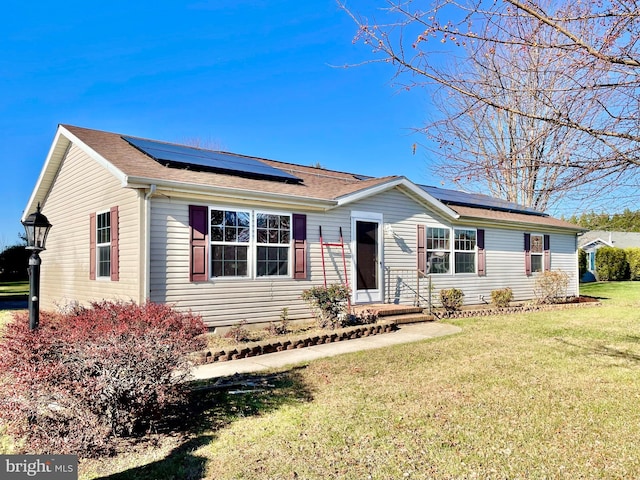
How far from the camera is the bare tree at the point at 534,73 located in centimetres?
327

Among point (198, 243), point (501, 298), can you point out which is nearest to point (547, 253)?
point (501, 298)

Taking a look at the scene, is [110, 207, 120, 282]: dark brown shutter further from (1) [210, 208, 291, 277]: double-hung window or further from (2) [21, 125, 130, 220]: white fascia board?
(1) [210, 208, 291, 277]: double-hung window

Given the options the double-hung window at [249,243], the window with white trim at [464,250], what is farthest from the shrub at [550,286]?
the double-hung window at [249,243]

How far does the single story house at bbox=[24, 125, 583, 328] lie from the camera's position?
25.4 ft

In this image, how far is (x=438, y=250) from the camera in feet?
40.5

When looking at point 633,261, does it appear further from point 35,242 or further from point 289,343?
point 35,242

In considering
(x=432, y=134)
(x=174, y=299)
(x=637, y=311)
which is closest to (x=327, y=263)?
(x=174, y=299)

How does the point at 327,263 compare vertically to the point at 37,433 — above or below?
above

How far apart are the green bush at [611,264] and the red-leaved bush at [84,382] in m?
30.5

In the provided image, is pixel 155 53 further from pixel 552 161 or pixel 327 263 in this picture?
pixel 552 161

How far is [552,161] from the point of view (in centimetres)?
392

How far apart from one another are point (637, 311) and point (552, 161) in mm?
11509

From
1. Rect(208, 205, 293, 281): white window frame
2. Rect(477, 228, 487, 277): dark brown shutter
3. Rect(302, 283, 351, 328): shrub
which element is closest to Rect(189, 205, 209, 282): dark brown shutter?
Rect(208, 205, 293, 281): white window frame

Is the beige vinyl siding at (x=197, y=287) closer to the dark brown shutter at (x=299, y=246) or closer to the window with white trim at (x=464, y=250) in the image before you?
the dark brown shutter at (x=299, y=246)
